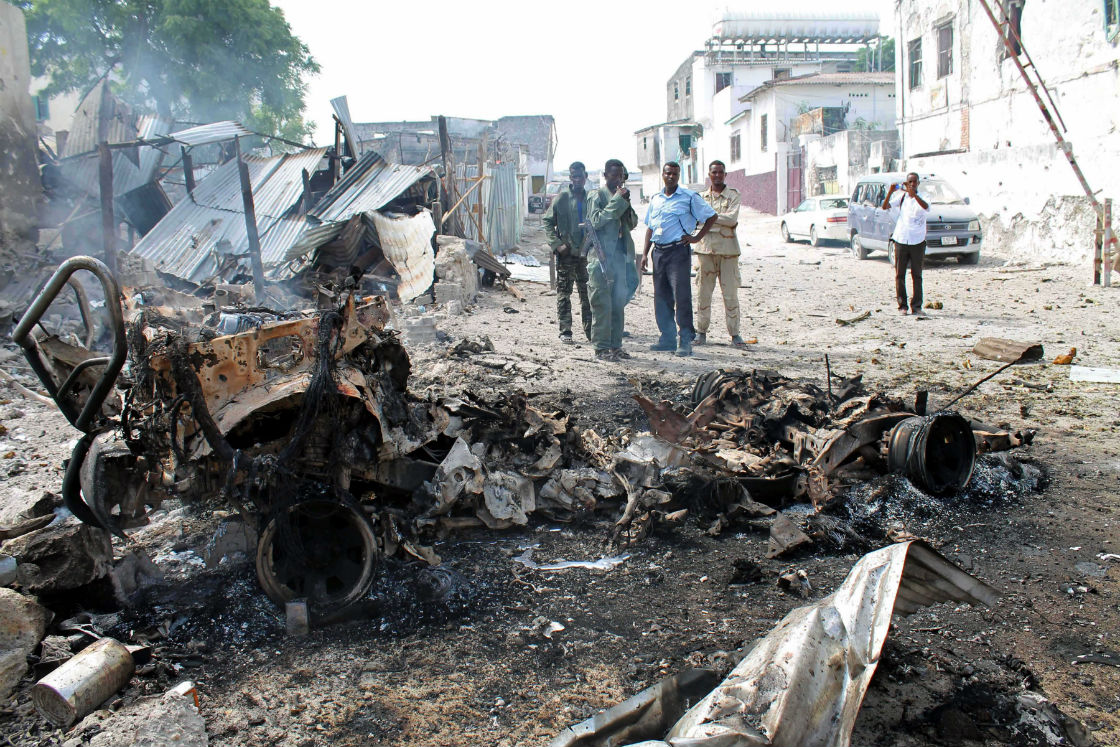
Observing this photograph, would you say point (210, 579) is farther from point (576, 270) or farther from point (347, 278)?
point (576, 270)

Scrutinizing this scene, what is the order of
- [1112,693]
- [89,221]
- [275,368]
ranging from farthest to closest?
[89,221]
[275,368]
[1112,693]

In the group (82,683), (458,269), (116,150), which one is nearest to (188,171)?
(116,150)

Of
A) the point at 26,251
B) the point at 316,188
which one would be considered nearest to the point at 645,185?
the point at 316,188

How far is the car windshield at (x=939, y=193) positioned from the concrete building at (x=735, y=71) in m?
24.9

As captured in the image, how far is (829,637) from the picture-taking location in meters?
2.37

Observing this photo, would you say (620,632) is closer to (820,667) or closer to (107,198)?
(820,667)

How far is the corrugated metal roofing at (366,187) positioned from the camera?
13.7 metres

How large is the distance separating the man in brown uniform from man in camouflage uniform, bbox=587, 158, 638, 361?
0.91 m

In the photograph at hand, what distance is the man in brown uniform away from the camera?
8.44 m

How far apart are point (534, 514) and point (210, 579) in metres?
1.74

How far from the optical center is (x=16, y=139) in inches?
503

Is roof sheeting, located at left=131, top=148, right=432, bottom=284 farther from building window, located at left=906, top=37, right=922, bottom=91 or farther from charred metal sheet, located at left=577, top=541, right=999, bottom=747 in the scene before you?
building window, located at left=906, top=37, right=922, bottom=91

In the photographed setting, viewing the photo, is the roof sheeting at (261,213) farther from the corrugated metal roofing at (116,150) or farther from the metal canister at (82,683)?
the metal canister at (82,683)

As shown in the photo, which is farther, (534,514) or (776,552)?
(534,514)
